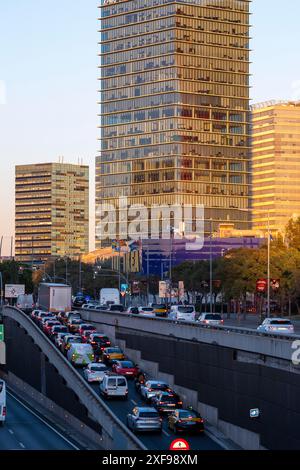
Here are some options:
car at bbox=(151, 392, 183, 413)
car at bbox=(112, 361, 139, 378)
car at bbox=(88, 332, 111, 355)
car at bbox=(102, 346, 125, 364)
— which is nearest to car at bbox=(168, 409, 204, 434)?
car at bbox=(151, 392, 183, 413)

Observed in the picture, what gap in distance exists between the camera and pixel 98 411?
198 ft

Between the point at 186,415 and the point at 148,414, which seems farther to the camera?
the point at 186,415

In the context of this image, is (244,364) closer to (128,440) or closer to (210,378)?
(210,378)

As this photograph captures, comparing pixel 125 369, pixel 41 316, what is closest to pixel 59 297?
pixel 41 316

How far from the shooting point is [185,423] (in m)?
60.4

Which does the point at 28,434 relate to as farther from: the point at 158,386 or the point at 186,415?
the point at 186,415

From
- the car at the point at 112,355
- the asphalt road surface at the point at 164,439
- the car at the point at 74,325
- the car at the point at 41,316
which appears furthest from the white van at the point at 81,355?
the car at the point at 41,316

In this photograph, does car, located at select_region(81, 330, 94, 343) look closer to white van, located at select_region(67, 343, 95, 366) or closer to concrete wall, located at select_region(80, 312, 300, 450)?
concrete wall, located at select_region(80, 312, 300, 450)

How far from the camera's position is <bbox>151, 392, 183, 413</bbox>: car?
67812 millimetres

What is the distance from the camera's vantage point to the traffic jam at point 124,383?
198 feet

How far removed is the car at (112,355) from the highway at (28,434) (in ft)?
23.6

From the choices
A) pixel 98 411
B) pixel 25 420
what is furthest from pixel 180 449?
pixel 25 420

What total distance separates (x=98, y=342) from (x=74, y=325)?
13964mm
